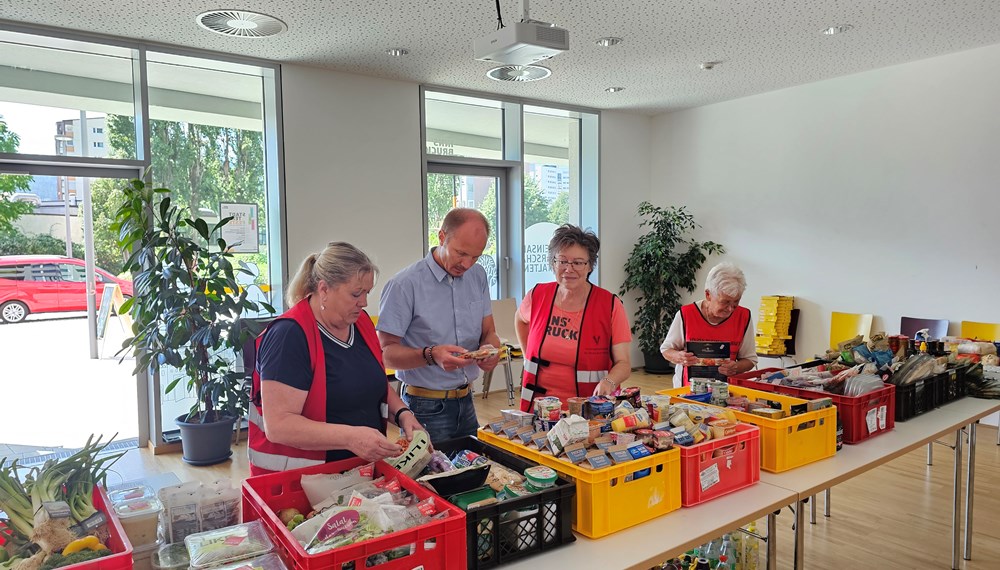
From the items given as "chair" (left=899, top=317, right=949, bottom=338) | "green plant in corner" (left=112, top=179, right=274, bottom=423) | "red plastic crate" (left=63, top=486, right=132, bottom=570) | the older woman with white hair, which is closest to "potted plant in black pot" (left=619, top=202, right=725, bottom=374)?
"chair" (left=899, top=317, right=949, bottom=338)

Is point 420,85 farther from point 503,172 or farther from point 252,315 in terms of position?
point 252,315

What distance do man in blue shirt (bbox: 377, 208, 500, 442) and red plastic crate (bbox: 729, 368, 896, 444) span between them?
1157mm

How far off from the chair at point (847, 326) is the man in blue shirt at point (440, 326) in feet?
14.8

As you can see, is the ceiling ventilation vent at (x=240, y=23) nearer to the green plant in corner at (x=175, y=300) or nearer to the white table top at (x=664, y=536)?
the green plant in corner at (x=175, y=300)

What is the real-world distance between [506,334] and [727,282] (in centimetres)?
379

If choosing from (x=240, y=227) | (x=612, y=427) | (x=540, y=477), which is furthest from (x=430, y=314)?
(x=240, y=227)

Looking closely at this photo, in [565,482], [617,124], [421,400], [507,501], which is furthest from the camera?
[617,124]

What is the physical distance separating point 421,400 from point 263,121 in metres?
3.82

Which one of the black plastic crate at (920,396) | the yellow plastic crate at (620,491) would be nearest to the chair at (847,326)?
the black plastic crate at (920,396)

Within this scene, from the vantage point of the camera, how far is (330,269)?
1.97 metres

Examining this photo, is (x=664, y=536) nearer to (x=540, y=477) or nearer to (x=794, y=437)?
(x=540, y=477)

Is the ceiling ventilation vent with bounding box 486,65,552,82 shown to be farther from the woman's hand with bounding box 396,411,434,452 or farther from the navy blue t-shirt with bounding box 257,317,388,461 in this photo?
the woman's hand with bounding box 396,411,434,452

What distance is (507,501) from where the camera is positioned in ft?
5.08

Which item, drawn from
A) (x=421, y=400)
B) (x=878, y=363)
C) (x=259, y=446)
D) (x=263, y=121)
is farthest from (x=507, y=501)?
(x=263, y=121)
